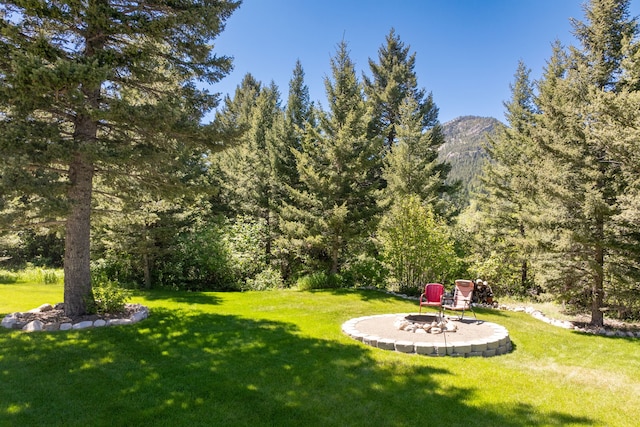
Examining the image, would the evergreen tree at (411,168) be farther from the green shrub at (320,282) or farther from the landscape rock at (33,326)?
the landscape rock at (33,326)

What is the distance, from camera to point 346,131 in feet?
42.7

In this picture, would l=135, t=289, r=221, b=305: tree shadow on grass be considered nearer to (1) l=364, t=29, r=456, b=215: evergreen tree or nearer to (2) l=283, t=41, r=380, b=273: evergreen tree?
(2) l=283, t=41, r=380, b=273: evergreen tree

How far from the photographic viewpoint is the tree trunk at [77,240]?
6.91m

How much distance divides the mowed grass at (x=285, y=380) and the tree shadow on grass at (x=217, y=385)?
0.01 meters

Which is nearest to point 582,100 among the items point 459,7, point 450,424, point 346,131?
point 459,7

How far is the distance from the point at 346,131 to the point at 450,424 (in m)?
10.6

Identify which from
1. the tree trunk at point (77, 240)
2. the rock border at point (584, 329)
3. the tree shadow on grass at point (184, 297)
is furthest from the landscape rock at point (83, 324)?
A: the rock border at point (584, 329)

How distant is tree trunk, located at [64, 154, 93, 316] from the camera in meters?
6.91

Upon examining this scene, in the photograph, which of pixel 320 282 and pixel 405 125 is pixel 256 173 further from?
pixel 405 125

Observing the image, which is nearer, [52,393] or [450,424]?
[450,424]

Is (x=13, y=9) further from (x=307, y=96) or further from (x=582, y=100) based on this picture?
(x=307, y=96)

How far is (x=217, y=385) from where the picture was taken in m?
4.52

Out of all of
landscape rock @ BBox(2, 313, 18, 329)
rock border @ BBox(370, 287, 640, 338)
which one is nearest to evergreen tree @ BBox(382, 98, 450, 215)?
rock border @ BBox(370, 287, 640, 338)

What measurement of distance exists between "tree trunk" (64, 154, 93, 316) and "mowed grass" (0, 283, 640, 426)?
3.19ft
